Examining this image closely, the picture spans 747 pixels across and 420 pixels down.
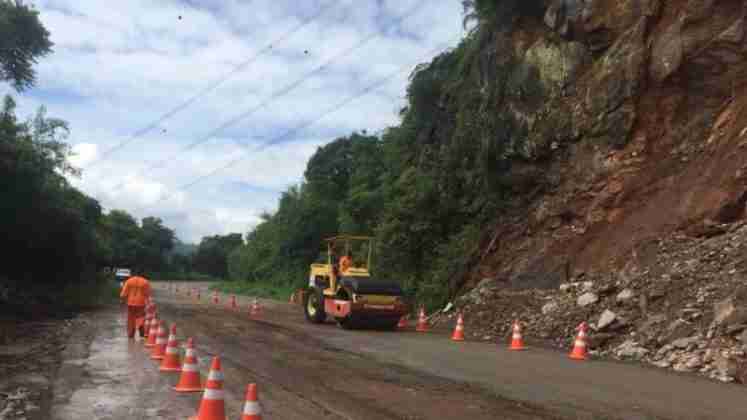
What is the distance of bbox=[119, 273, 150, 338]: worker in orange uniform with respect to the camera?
49.2 ft

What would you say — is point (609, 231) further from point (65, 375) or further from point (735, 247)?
point (65, 375)

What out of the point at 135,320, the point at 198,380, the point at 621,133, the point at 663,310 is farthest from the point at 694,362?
the point at 135,320

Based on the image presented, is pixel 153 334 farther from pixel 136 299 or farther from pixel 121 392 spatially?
pixel 121 392

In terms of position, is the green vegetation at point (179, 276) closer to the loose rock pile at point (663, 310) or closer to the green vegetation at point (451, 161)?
the green vegetation at point (451, 161)

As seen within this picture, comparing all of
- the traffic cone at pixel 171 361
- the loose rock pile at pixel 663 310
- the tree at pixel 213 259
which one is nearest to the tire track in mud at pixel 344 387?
the traffic cone at pixel 171 361

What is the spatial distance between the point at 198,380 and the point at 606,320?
9.54 metres

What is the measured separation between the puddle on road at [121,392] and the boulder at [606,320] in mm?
9235

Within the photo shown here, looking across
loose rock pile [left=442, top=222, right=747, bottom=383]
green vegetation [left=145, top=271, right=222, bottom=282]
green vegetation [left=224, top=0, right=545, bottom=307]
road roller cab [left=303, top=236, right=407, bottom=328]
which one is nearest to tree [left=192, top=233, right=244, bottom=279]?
green vegetation [left=145, top=271, right=222, bottom=282]

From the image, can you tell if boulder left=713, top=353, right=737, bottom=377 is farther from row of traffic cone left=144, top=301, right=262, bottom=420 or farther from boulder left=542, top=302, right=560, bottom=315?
row of traffic cone left=144, top=301, right=262, bottom=420

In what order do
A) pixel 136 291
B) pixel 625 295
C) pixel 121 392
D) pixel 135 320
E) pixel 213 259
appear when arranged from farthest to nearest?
pixel 213 259
pixel 625 295
pixel 135 320
pixel 136 291
pixel 121 392

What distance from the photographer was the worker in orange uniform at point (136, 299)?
49.2 feet

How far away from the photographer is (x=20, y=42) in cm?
3216

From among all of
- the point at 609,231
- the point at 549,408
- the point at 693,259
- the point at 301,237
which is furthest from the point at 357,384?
the point at 301,237

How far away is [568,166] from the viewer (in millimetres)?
22484
